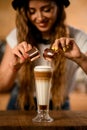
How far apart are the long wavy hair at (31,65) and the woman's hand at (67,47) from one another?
28 cm

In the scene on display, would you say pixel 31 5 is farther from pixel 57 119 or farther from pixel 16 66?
pixel 57 119

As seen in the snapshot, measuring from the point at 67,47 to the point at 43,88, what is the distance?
23 centimetres

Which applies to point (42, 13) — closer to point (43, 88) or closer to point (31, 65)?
point (31, 65)

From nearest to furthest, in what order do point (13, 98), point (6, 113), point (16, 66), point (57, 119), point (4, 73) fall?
point (57, 119), point (6, 113), point (16, 66), point (4, 73), point (13, 98)

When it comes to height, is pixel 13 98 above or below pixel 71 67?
below

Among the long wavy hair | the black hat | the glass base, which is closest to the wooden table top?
the glass base

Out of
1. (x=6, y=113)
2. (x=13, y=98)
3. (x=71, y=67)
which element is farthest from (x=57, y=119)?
(x=13, y=98)

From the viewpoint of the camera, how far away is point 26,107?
1517 mm

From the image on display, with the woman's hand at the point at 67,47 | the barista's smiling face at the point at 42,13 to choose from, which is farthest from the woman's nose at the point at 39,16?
the woman's hand at the point at 67,47

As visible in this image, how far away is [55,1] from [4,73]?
0.38 m

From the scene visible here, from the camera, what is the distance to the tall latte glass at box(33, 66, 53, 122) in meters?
0.99

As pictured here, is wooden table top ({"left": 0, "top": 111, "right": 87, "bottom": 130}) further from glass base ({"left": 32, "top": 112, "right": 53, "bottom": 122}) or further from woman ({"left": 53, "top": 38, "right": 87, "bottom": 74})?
Answer: woman ({"left": 53, "top": 38, "right": 87, "bottom": 74})

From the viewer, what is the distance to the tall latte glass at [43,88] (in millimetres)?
992

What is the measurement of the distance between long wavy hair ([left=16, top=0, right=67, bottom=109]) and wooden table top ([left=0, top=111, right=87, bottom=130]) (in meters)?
0.37
